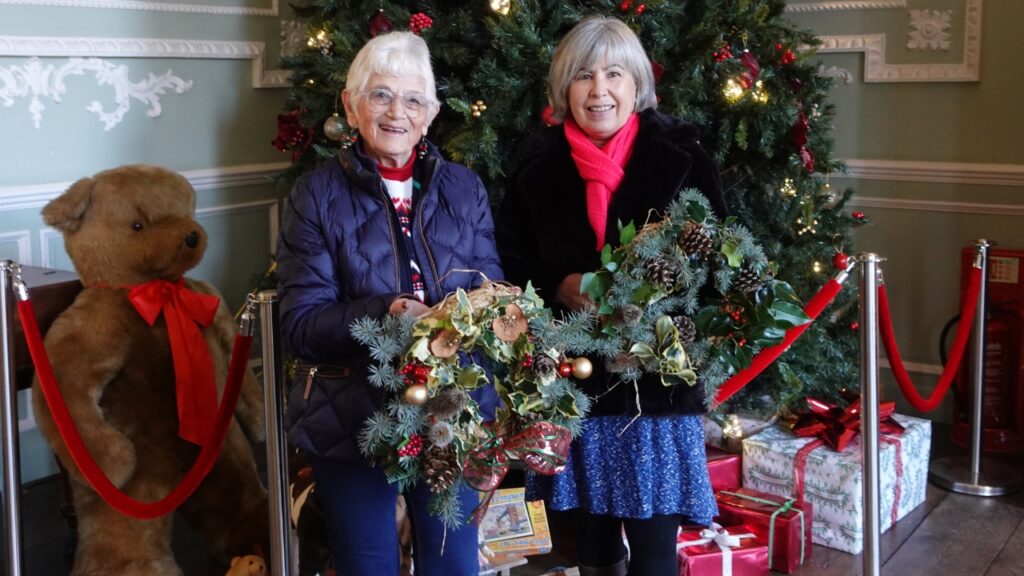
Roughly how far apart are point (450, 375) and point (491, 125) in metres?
1.53

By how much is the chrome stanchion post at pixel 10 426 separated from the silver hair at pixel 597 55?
1283 millimetres

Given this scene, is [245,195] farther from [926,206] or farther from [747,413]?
[926,206]

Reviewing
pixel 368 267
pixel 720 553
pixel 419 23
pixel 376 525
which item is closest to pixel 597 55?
pixel 368 267

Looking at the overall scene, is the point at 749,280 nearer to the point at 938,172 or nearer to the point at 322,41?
the point at 322,41

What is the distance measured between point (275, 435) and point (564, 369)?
70cm

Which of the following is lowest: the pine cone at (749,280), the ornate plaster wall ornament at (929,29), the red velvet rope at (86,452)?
the red velvet rope at (86,452)

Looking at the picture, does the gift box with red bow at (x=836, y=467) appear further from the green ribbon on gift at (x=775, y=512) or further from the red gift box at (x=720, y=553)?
the red gift box at (x=720, y=553)

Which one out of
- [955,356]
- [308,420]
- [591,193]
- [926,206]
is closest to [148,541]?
[308,420]

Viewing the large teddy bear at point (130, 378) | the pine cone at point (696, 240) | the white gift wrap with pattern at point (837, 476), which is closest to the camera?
the pine cone at point (696, 240)

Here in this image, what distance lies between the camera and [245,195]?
4.16m

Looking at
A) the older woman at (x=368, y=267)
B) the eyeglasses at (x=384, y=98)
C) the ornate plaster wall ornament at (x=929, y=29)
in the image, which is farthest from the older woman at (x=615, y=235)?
the ornate plaster wall ornament at (x=929, y=29)

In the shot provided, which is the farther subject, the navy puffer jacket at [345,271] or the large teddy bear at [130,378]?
the large teddy bear at [130,378]

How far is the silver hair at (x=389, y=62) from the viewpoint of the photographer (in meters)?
1.97

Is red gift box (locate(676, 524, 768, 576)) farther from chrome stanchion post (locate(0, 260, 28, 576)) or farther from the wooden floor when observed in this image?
chrome stanchion post (locate(0, 260, 28, 576))
